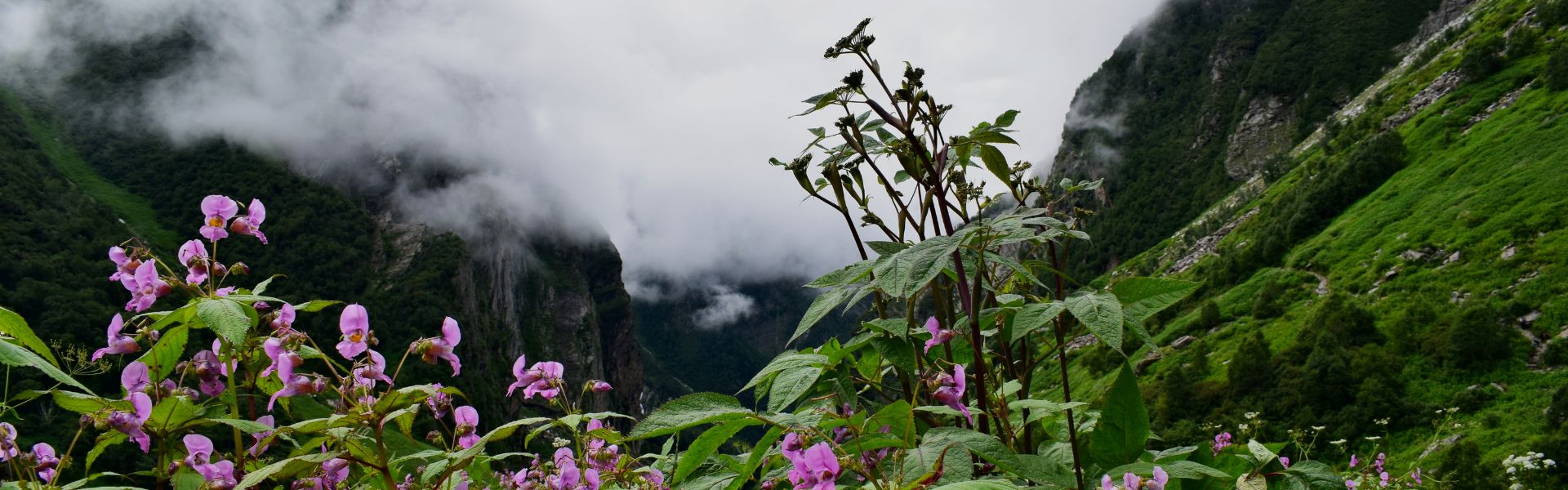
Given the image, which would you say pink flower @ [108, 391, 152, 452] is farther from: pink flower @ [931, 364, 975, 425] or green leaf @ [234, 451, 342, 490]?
pink flower @ [931, 364, 975, 425]

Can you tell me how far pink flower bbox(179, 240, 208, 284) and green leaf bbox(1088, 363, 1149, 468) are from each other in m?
1.92

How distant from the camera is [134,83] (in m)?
114

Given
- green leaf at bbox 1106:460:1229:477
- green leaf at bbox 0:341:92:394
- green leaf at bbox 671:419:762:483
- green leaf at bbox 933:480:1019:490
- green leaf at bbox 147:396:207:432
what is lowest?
green leaf at bbox 1106:460:1229:477

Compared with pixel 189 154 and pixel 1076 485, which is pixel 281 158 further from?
pixel 1076 485

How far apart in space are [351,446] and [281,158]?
132 metres

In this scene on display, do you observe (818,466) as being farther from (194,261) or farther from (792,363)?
(194,261)

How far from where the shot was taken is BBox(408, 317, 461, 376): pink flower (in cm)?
160

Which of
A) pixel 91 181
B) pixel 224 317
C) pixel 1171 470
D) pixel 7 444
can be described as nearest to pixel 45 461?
pixel 7 444

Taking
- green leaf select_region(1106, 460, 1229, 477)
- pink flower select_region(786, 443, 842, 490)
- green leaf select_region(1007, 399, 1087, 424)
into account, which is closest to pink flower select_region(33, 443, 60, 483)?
pink flower select_region(786, 443, 842, 490)

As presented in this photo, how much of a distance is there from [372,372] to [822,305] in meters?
0.90

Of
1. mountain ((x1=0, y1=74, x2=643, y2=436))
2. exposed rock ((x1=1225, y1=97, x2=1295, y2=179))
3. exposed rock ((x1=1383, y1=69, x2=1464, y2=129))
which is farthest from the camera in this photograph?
exposed rock ((x1=1225, y1=97, x2=1295, y2=179))

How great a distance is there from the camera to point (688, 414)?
4.74ft

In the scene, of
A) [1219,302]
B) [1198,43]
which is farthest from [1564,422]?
[1198,43]

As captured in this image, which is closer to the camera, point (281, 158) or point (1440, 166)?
point (1440, 166)
